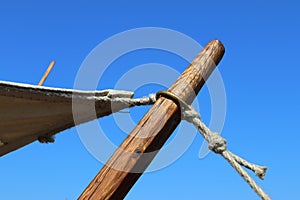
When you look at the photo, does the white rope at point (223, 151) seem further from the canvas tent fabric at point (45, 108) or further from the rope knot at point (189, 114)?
the canvas tent fabric at point (45, 108)

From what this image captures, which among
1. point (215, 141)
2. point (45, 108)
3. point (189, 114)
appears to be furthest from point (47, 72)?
point (215, 141)

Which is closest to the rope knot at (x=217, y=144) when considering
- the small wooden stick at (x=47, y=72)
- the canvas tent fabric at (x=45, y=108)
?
the canvas tent fabric at (x=45, y=108)

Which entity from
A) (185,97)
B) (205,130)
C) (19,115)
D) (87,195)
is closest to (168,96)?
(185,97)

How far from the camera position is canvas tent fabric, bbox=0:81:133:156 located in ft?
11.0

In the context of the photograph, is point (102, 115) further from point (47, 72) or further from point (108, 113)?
point (47, 72)

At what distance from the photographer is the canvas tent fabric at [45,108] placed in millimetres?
3359

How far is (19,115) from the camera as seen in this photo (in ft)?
12.6

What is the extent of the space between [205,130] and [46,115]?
4.60ft

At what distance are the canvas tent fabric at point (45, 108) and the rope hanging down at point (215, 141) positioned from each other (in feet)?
1.16

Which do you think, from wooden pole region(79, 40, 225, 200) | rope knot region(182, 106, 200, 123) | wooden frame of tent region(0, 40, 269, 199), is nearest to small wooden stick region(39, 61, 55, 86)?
wooden frame of tent region(0, 40, 269, 199)

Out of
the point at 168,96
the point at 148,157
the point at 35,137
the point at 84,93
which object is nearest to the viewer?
the point at 148,157

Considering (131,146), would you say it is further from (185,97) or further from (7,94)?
(7,94)

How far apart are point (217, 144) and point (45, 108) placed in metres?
1.47

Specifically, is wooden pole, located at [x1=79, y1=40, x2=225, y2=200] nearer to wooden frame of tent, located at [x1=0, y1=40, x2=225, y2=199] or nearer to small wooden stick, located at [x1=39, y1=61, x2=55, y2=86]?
wooden frame of tent, located at [x1=0, y1=40, x2=225, y2=199]
